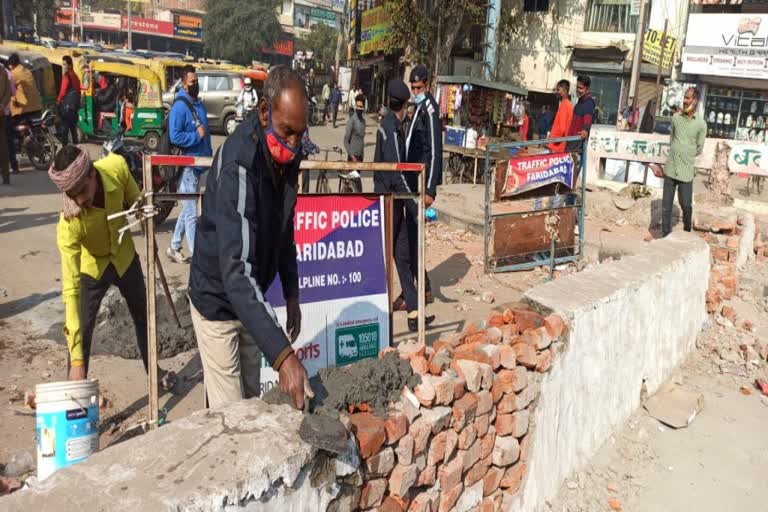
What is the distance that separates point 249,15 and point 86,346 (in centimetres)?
5840

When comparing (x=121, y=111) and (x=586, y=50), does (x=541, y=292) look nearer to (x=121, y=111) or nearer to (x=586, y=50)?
(x=121, y=111)

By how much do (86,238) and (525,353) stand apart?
2384mm

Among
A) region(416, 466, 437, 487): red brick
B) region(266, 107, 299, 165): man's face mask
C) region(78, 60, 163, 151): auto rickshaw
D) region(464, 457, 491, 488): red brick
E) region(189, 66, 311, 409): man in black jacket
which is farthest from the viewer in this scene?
region(78, 60, 163, 151): auto rickshaw

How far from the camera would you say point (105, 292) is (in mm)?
4043

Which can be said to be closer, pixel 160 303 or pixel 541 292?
pixel 541 292

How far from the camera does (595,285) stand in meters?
4.66

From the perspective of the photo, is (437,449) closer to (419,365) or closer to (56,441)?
(419,365)


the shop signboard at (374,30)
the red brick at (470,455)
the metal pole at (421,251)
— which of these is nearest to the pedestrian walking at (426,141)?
the metal pole at (421,251)

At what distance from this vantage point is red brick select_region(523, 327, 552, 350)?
3770 mm

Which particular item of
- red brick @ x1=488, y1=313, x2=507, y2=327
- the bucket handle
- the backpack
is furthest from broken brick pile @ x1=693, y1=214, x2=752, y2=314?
the bucket handle

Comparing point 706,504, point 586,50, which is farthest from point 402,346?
point 586,50

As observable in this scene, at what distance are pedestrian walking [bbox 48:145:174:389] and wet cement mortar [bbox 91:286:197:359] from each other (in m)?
1.19

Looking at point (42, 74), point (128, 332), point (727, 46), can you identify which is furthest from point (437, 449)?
point (727, 46)

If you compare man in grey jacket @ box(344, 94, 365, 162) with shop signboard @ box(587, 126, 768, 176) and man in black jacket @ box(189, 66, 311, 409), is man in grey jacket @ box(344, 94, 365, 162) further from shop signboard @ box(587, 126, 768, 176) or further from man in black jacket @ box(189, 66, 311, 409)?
man in black jacket @ box(189, 66, 311, 409)
